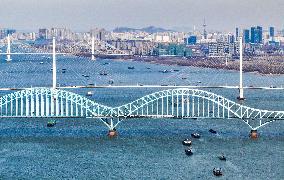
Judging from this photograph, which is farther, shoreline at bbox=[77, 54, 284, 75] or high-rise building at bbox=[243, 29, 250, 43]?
high-rise building at bbox=[243, 29, 250, 43]

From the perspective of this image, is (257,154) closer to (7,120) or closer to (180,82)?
(7,120)

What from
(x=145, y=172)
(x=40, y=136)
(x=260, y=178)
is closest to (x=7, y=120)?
(x=40, y=136)

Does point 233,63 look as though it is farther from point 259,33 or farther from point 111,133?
point 111,133

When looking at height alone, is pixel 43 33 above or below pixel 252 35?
above

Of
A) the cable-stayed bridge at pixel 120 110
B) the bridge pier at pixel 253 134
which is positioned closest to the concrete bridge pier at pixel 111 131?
the cable-stayed bridge at pixel 120 110

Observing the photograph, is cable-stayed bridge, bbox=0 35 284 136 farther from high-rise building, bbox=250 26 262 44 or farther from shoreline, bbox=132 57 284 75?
high-rise building, bbox=250 26 262 44

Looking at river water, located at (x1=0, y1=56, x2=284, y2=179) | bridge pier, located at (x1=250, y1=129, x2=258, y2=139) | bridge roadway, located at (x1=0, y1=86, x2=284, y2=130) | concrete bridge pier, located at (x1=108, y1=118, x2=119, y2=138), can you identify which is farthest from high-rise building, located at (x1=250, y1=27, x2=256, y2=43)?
concrete bridge pier, located at (x1=108, y1=118, x2=119, y2=138)

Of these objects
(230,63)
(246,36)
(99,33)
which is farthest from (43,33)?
(230,63)

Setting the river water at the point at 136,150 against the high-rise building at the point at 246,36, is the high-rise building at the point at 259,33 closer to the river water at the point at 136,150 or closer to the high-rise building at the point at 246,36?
the high-rise building at the point at 246,36
